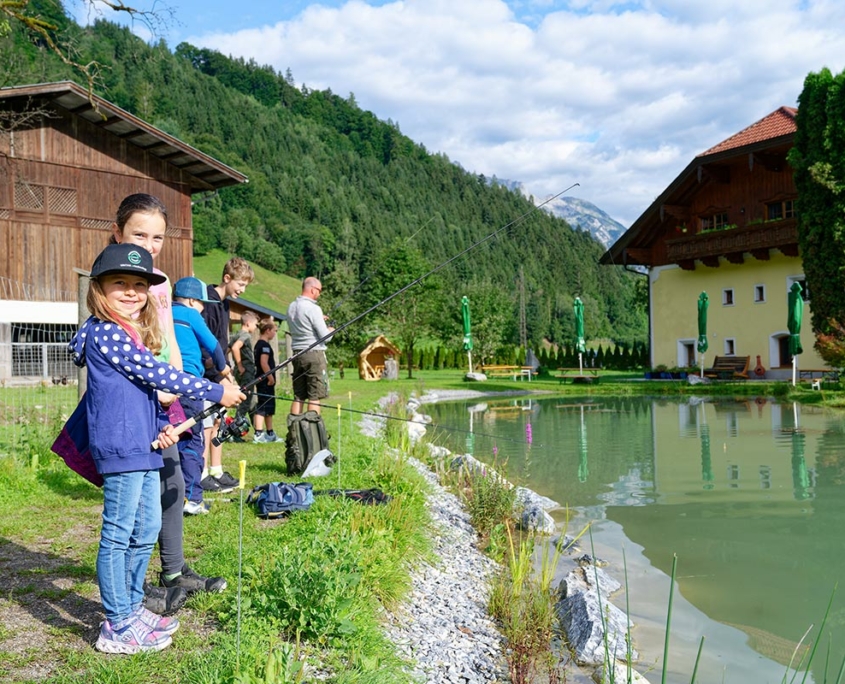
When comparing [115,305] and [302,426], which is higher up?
[115,305]

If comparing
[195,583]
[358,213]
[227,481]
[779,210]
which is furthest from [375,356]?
[358,213]

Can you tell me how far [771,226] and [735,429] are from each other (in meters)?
16.6

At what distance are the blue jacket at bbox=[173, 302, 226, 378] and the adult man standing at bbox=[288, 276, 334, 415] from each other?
235 centimetres

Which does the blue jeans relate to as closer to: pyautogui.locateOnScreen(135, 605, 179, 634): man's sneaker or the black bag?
pyautogui.locateOnScreen(135, 605, 179, 634): man's sneaker

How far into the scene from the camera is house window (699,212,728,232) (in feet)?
97.3

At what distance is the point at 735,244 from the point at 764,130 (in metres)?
4.63

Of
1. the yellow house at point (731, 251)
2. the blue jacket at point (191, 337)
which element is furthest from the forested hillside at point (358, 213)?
the blue jacket at point (191, 337)

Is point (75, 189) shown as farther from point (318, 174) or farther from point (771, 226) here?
point (318, 174)

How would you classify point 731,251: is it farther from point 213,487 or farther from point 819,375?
point 213,487

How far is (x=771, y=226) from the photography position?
26625 millimetres

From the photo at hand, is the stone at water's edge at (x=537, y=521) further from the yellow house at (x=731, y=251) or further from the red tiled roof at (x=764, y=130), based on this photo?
the red tiled roof at (x=764, y=130)

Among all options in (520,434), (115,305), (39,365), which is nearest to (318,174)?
(39,365)

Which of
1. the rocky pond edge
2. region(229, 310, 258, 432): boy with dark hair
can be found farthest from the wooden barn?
the rocky pond edge

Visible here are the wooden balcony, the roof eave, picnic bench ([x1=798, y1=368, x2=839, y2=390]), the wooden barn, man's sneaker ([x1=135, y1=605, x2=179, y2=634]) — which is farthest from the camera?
the roof eave
